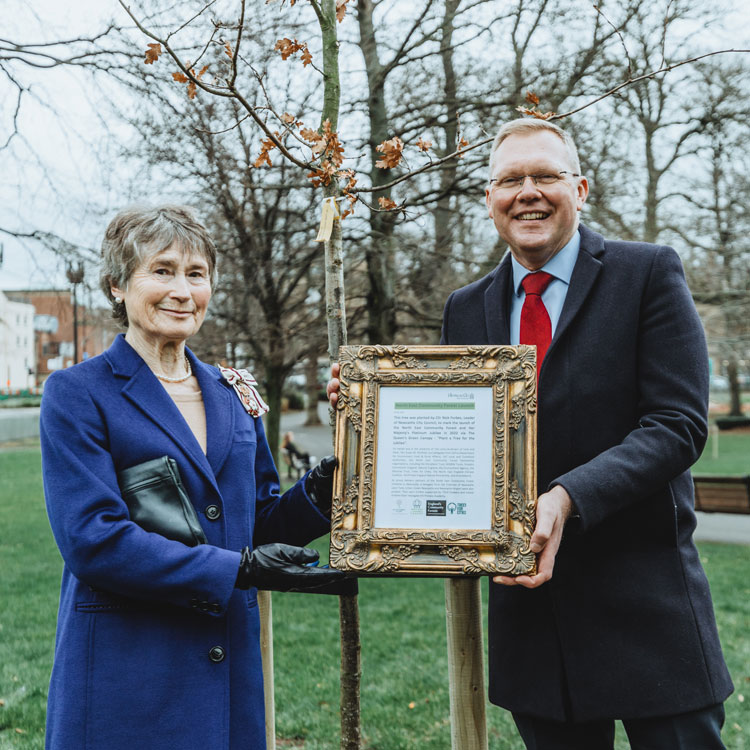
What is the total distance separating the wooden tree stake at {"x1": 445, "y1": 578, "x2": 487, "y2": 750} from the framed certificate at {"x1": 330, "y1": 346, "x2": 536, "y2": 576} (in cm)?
81

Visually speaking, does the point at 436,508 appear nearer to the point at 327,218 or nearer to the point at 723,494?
the point at 327,218

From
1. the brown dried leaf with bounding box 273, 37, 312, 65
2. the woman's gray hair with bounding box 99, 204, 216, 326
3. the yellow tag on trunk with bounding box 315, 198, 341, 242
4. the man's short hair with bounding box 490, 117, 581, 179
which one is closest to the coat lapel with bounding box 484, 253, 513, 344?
Result: the man's short hair with bounding box 490, 117, 581, 179

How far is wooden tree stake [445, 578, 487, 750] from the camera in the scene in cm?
307

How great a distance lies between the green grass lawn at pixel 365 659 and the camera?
504 centimetres

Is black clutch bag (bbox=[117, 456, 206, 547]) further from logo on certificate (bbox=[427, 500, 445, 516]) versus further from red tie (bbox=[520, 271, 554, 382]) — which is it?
red tie (bbox=[520, 271, 554, 382])

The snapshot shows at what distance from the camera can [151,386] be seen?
8.54 feet

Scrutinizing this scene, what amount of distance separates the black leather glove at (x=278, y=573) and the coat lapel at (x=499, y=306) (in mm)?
936

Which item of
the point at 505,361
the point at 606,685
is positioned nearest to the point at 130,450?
the point at 505,361

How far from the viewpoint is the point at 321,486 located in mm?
2877

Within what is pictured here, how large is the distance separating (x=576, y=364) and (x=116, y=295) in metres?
1.53

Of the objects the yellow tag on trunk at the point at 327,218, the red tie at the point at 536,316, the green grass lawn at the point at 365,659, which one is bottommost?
the green grass lawn at the point at 365,659

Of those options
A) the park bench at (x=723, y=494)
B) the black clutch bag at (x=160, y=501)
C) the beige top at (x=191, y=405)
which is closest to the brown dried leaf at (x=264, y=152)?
the beige top at (x=191, y=405)

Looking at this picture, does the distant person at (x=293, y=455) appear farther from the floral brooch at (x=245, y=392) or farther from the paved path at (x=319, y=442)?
the floral brooch at (x=245, y=392)

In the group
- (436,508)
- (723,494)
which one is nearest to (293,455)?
(723,494)
